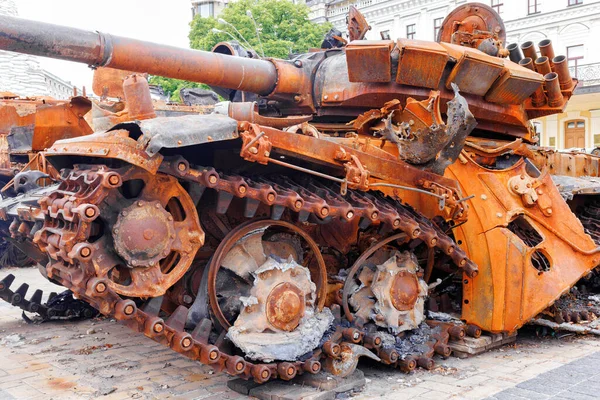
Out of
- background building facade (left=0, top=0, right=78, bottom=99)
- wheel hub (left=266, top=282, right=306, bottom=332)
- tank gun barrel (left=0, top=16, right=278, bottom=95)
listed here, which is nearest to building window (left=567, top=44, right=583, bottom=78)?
background building facade (left=0, top=0, right=78, bottom=99)

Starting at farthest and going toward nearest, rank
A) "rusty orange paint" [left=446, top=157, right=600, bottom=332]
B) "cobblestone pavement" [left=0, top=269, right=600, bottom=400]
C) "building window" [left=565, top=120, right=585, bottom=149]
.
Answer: "building window" [left=565, top=120, right=585, bottom=149] < "rusty orange paint" [left=446, top=157, right=600, bottom=332] < "cobblestone pavement" [left=0, top=269, right=600, bottom=400]

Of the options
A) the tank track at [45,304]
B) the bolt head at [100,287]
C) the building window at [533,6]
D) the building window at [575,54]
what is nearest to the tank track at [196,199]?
the bolt head at [100,287]

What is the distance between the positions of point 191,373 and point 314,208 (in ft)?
6.83

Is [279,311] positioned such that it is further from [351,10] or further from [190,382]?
Answer: [351,10]

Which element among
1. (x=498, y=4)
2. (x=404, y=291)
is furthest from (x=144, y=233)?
(x=498, y=4)

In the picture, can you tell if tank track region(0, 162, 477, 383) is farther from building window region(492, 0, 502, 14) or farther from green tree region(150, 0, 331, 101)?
green tree region(150, 0, 331, 101)

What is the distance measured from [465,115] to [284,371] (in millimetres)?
2555

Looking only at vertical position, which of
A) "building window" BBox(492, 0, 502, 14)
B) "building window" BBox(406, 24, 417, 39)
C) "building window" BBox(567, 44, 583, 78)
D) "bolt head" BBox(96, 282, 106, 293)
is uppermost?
"building window" BBox(492, 0, 502, 14)

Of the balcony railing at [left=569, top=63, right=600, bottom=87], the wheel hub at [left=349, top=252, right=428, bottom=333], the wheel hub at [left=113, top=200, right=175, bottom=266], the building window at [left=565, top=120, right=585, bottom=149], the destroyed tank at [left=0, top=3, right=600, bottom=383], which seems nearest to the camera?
the wheel hub at [left=113, top=200, right=175, bottom=266]

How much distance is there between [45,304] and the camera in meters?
8.08

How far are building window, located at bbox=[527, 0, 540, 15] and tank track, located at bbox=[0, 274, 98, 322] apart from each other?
29.3m

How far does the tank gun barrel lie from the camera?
472 centimetres

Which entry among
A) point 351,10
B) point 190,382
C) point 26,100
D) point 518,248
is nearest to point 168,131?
point 190,382

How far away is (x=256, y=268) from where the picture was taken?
5.22m
